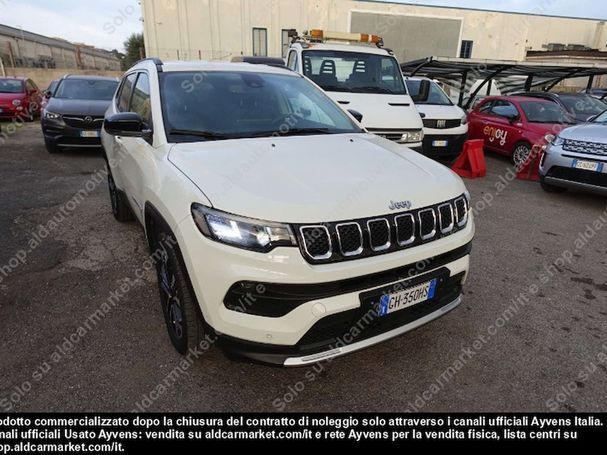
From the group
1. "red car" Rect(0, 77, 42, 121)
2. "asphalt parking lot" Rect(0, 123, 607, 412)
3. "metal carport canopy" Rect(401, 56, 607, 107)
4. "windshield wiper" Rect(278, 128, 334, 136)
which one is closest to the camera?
"asphalt parking lot" Rect(0, 123, 607, 412)

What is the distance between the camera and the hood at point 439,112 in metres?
8.11

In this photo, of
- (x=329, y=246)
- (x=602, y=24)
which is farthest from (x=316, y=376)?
(x=602, y=24)

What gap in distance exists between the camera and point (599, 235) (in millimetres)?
4984

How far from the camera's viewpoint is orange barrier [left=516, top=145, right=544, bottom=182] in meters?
7.88

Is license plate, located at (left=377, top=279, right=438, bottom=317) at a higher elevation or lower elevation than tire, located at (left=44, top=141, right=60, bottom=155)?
higher

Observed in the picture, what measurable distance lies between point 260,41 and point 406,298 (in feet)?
98.7

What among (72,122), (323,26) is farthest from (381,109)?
(323,26)

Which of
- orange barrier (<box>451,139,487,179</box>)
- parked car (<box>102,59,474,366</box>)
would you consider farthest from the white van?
parked car (<box>102,59,474,366</box>)

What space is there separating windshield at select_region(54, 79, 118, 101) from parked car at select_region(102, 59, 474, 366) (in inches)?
287

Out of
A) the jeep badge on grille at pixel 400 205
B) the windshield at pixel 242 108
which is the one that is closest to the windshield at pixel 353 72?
the windshield at pixel 242 108

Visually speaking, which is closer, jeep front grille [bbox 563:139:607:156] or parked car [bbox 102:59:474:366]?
parked car [bbox 102:59:474:366]

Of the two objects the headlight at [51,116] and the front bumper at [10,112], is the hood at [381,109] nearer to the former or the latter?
the headlight at [51,116]

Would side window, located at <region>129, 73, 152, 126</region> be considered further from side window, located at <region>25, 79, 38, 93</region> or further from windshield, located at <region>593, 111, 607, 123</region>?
side window, located at <region>25, 79, 38, 93</region>

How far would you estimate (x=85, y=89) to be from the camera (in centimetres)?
927
